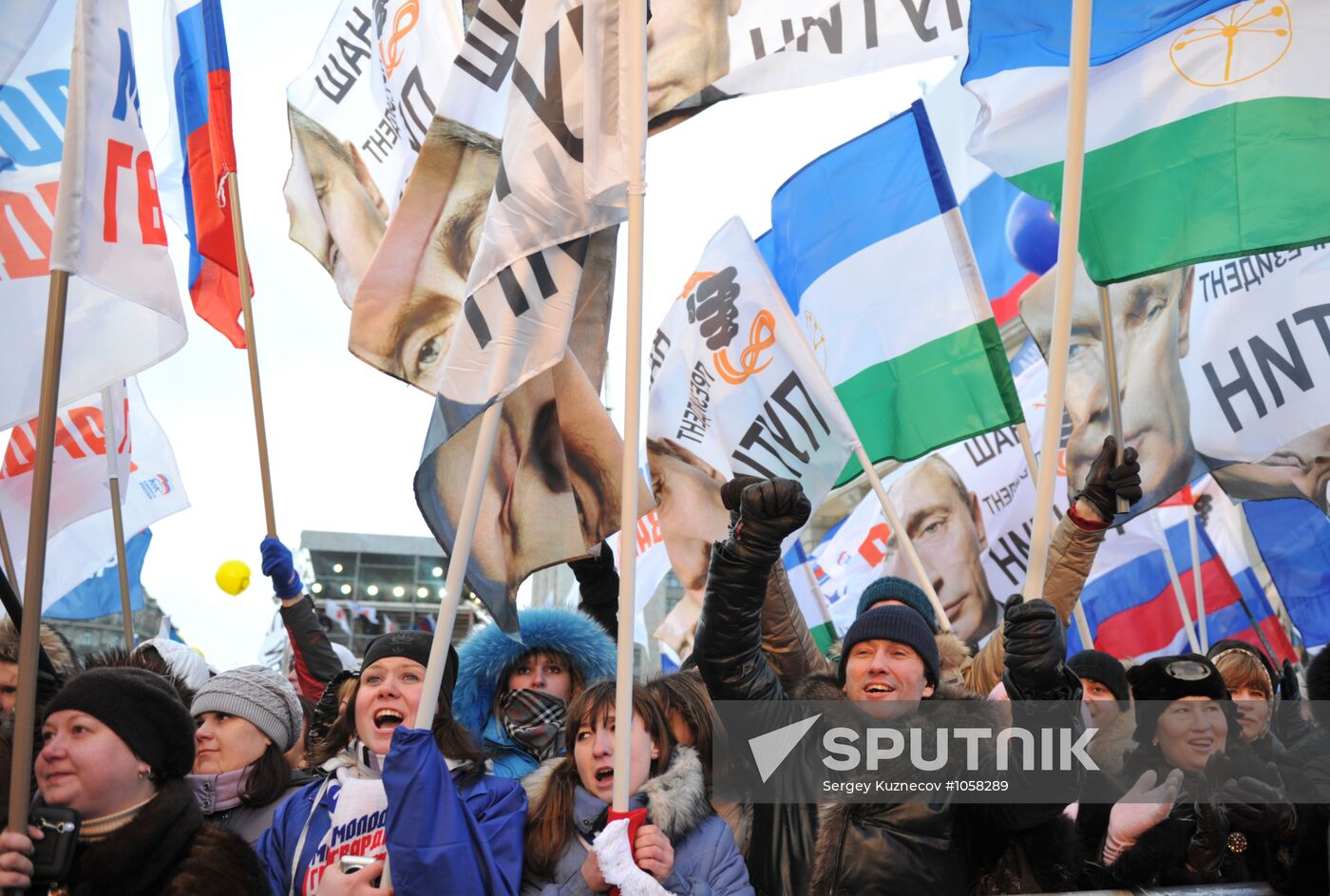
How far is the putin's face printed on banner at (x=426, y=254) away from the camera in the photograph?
383cm

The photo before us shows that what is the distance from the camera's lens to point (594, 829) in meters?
3.36

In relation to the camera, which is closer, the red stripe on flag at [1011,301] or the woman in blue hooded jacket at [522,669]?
the woman in blue hooded jacket at [522,669]

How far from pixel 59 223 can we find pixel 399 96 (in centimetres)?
253

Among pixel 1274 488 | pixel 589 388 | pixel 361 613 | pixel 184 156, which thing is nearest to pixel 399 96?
pixel 184 156

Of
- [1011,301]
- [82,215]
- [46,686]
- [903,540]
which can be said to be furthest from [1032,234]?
[46,686]

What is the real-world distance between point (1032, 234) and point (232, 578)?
5.91 m

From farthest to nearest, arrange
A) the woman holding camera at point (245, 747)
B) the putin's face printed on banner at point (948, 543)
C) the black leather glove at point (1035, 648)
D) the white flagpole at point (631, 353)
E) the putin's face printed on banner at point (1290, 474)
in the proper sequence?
1. the putin's face printed on banner at point (948, 543)
2. the putin's face printed on banner at point (1290, 474)
3. the woman holding camera at point (245, 747)
4. the black leather glove at point (1035, 648)
5. the white flagpole at point (631, 353)

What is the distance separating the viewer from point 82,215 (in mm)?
3549

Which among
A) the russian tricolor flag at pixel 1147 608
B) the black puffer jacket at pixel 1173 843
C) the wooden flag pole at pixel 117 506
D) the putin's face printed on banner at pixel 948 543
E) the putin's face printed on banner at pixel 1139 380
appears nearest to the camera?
the black puffer jacket at pixel 1173 843

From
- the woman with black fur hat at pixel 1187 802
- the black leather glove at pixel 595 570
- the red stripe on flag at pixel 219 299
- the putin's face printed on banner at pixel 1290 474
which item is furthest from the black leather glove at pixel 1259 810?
the red stripe on flag at pixel 219 299

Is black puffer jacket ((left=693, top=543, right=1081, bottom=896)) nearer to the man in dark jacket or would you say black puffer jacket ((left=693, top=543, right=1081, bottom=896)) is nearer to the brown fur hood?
the man in dark jacket

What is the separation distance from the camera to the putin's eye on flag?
183 inches

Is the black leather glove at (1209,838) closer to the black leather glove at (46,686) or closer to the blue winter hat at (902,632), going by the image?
the blue winter hat at (902,632)

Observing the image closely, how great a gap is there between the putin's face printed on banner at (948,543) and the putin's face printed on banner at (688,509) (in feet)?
5.04
